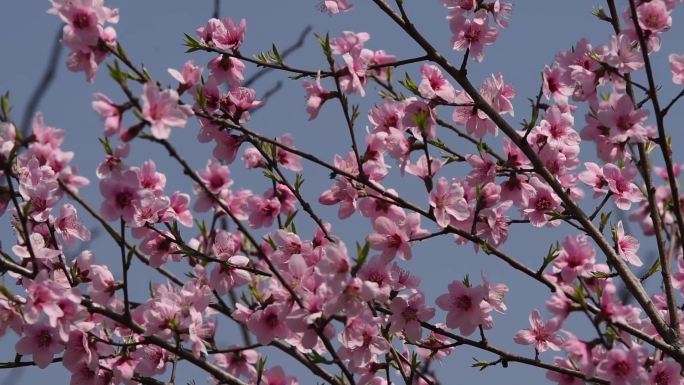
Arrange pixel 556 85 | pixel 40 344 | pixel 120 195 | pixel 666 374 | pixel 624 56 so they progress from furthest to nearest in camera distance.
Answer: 1. pixel 556 85
2. pixel 624 56
3. pixel 40 344
4. pixel 666 374
5. pixel 120 195

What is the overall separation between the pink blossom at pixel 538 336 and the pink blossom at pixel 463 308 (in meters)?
0.44

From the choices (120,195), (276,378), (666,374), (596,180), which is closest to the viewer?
(120,195)

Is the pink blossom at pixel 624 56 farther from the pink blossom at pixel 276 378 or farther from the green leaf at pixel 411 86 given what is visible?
the pink blossom at pixel 276 378

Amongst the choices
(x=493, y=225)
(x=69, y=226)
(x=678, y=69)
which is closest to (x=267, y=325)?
(x=493, y=225)

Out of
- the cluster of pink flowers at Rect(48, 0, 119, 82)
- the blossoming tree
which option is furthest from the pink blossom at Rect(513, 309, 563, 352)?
the cluster of pink flowers at Rect(48, 0, 119, 82)

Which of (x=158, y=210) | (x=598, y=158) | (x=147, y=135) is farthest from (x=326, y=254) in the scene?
(x=598, y=158)

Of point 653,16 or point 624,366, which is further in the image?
point 653,16

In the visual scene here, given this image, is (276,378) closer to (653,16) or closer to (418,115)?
(418,115)

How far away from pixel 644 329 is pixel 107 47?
8.86ft

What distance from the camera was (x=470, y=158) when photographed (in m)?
4.11

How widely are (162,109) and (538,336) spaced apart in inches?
85.6

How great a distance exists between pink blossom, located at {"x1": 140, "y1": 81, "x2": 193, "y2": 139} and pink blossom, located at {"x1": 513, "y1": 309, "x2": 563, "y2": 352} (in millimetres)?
2019

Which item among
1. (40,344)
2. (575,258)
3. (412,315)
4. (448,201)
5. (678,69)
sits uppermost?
(678,69)

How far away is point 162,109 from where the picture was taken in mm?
3188
